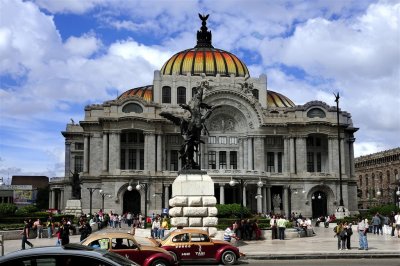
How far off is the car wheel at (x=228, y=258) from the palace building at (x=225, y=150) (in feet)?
174

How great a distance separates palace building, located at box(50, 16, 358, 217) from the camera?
7925cm

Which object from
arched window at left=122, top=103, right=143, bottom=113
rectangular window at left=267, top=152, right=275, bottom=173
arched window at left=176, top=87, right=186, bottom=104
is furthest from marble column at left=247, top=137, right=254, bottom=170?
arched window at left=122, top=103, right=143, bottom=113

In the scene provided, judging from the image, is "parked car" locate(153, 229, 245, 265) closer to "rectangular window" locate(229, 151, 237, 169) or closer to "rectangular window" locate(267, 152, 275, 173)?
"rectangular window" locate(229, 151, 237, 169)

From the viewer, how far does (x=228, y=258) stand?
2286 cm

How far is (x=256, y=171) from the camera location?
7856 centimetres

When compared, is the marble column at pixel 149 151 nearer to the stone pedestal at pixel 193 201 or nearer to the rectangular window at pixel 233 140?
the rectangular window at pixel 233 140

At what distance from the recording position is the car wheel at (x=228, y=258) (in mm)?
22734

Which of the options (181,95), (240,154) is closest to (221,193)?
(240,154)

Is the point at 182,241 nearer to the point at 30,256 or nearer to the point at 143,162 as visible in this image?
the point at 30,256

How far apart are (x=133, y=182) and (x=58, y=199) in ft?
86.7

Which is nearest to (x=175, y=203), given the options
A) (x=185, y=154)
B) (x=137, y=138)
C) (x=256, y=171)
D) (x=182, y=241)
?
(x=185, y=154)

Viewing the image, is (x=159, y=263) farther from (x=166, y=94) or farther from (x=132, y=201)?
(x=166, y=94)

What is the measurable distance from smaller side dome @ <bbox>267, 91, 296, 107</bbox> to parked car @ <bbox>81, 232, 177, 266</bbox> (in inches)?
3079

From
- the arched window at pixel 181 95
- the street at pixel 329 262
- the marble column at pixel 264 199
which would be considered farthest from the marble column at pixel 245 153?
the street at pixel 329 262
